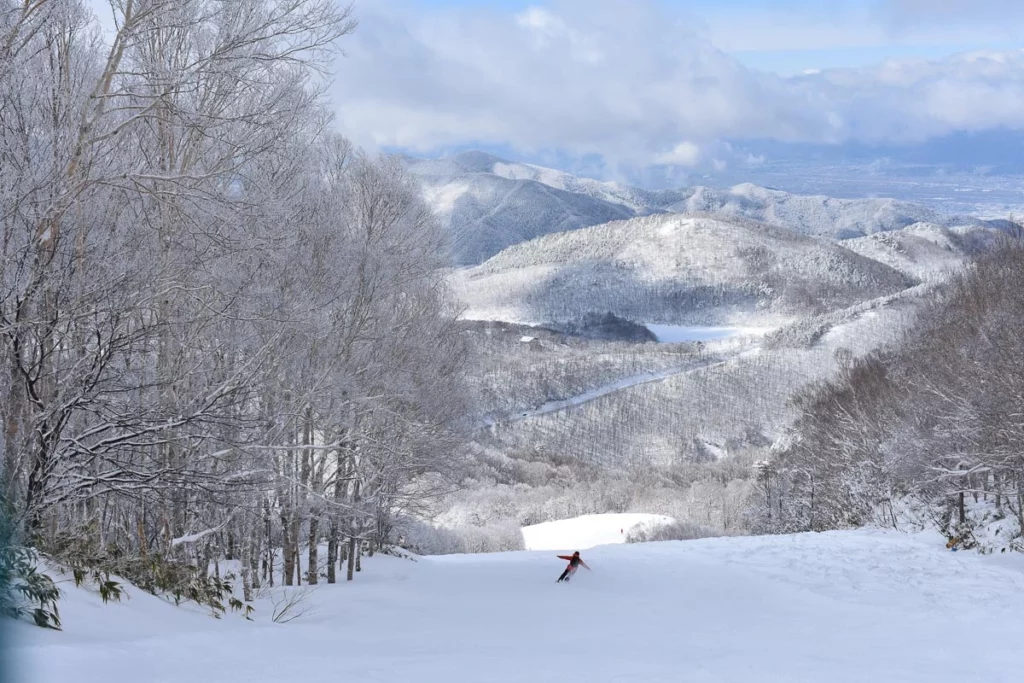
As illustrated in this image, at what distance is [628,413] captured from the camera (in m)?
101

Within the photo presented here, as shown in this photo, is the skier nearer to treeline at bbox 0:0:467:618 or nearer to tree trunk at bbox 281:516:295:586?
treeline at bbox 0:0:467:618

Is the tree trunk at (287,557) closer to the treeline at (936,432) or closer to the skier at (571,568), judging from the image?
the skier at (571,568)

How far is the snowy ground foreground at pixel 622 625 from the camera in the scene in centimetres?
596

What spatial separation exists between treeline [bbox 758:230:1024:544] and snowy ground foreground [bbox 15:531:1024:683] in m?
2.46

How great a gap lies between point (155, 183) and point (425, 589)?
28.0ft

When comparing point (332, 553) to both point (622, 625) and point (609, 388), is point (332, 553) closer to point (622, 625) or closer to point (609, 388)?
point (622, 625)

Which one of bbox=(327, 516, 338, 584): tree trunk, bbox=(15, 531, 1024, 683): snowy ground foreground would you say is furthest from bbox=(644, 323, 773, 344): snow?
bbox=(327, 516, 338, 584): tree trunk

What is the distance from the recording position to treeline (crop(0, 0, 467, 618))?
6.34m

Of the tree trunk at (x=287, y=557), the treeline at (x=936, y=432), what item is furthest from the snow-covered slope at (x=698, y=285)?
the tree trunk at (x=287, y=557)

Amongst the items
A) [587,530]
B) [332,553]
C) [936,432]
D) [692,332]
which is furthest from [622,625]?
[692,332]

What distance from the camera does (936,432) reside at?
19.9 m

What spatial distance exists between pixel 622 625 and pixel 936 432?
12.2 m

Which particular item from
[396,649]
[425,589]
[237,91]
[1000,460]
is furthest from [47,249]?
[1000,460]

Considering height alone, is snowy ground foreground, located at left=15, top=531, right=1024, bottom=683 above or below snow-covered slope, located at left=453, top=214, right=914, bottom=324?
below
